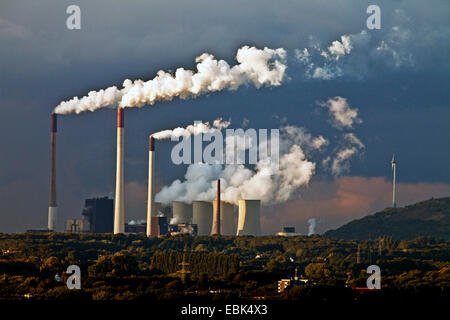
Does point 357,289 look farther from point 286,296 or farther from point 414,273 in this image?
point 414,273

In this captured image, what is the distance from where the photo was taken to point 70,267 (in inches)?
6073

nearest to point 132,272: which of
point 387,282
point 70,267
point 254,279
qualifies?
point 70,267

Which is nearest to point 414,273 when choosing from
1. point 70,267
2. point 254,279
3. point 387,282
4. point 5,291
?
point 387,282

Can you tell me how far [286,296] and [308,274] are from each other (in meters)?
50.7

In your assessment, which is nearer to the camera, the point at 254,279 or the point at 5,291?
the point at 5,291

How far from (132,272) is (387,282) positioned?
3917 cm
